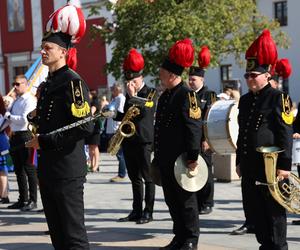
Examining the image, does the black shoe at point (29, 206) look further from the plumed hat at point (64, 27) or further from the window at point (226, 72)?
the window at point (226, 72)

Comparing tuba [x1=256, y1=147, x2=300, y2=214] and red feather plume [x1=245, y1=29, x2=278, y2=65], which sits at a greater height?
red feather plume [x1=245, y1=29, x2=278, y2=65]

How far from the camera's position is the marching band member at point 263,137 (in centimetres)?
555

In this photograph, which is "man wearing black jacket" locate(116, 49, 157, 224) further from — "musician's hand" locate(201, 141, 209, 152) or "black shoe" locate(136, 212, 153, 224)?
"musician's hand" locate(201, 141, 209, 152)

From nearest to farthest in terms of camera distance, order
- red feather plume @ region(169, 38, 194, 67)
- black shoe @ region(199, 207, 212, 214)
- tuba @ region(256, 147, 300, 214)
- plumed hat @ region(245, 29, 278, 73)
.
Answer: tuba @ region(256, 147, 300, 214) < plumed hat @ region(245, 29, 278, 73) < red feather plume @ region(169, 38, 194, 67) < black shoe @ region(199, 207, 212, 214)

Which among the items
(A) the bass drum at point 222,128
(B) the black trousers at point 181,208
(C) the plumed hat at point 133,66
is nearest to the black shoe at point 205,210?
(A) the bass drum at point 222,128

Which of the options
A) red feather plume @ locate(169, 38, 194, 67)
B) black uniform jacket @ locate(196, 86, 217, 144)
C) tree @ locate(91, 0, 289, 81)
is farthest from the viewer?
tree @ locate(91, 0, 289, 81)

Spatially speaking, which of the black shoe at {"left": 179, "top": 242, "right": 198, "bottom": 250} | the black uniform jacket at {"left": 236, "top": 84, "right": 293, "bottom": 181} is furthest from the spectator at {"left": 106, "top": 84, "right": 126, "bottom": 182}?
the black uniform jacket at {"left": 236, "top": 84, "right": 293, "bottom": 181}

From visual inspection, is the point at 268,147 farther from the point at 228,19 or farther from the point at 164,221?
the point at 228,19

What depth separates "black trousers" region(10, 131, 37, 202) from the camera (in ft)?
31.0

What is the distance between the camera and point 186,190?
20.8 feet

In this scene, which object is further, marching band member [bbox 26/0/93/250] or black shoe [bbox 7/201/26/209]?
black shoe [bbox 7/201/26/209]

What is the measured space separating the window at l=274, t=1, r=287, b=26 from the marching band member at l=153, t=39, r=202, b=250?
2535 cm

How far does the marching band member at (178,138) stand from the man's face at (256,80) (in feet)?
2.33

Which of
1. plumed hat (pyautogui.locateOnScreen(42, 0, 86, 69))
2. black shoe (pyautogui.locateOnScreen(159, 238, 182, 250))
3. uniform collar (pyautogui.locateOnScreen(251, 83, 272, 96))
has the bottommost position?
black shoe (pyautogui.locateOnScreen(159, 238, 182, 250))
